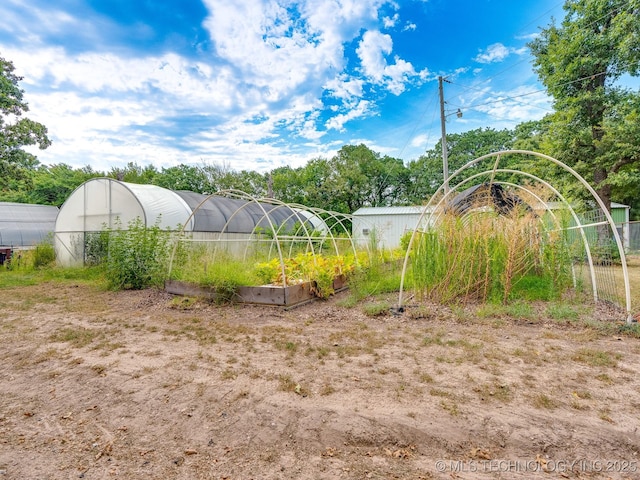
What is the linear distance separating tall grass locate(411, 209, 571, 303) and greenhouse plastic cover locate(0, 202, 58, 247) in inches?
676

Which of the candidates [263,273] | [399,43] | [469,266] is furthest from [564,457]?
[399,43]

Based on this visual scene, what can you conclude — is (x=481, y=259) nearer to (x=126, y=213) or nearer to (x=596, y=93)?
(x=126, y=213)

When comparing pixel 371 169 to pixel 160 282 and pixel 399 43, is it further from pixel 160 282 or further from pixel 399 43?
pixel 160 282

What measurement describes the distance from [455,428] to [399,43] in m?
11.9

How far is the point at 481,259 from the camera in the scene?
17.1 feet

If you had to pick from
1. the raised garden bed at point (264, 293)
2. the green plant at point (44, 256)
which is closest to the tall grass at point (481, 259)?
the raised garden bed at point (264, 293)

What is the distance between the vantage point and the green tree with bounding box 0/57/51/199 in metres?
10.1

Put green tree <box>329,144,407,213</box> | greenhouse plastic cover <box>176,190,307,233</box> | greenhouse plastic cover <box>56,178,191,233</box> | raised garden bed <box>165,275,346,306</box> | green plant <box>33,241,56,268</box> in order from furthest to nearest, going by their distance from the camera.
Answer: green tree <box>329,144,407,213</box> → green plant <box>33,241,56,268</box> → greenhouse plastic cover <box>176,190,307,233</box> → greenhouse plastic cover <box>56,178,191,233</box> → raised garden bed <box>165,275,346,306</box>

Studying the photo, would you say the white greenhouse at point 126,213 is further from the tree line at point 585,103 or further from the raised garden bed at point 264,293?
the raised garden bed at point 264,293

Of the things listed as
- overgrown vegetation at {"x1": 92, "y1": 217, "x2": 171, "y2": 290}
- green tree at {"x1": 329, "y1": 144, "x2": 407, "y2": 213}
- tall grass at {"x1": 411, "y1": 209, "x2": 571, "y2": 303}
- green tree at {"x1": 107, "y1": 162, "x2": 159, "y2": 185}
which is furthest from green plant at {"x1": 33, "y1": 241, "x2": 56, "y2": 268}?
green tree at {"x1": 329, "y1": 144, "x2": 407, "y2": 213}

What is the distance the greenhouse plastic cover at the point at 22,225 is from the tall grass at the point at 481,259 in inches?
676

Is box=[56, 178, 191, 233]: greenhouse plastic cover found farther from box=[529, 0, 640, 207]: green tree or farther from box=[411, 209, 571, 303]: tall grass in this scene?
box=[529, 0, 640, 207]: green tree

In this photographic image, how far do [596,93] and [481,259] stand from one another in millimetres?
10048

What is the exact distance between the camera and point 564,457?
174 centimetres
